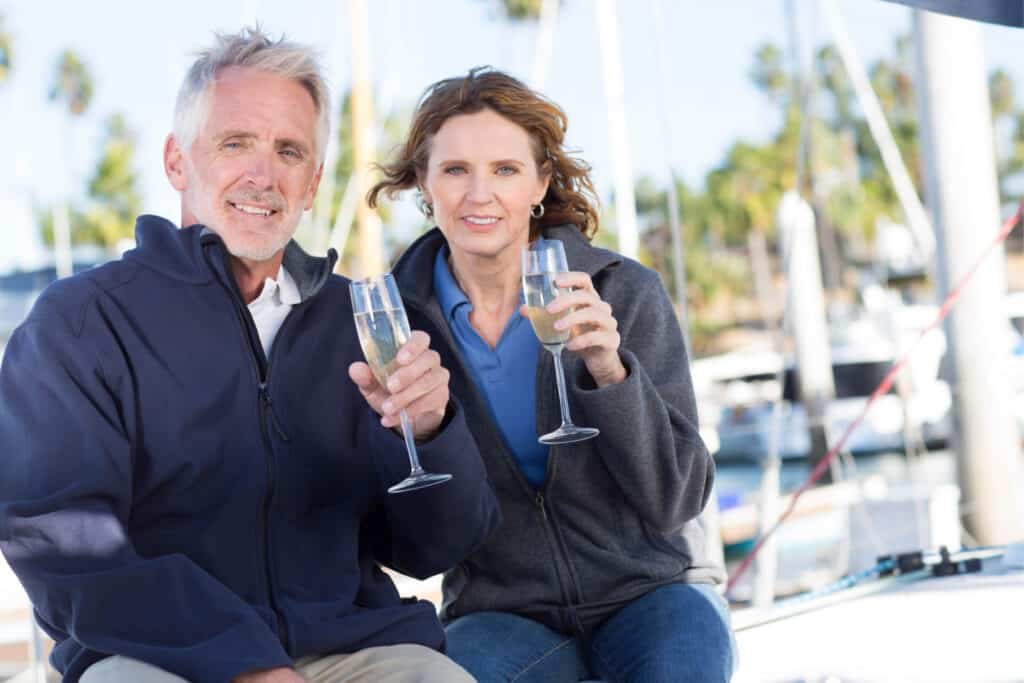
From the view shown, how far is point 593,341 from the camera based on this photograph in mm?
2699

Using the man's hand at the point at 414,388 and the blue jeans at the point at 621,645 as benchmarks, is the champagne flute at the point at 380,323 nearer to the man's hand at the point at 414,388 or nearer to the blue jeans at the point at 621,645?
the man's hand at the point at 414,388

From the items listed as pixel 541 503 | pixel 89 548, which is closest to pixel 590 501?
pixel 541 503

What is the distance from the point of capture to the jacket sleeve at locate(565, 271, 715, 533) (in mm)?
2842

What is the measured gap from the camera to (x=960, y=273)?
6.17m

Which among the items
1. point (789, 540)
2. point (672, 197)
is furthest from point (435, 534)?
point (789, 540)

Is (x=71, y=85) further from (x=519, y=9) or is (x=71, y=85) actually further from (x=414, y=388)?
(x=414, y=388)

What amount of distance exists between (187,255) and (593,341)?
84 centimetres

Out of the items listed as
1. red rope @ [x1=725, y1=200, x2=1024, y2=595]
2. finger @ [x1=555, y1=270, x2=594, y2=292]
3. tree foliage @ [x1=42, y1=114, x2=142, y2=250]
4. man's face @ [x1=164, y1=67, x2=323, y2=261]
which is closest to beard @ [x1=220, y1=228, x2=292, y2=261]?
man's face @ [x1=164, y1=67, x2=323, y2=261]

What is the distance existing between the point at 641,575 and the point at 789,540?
39.5 ft

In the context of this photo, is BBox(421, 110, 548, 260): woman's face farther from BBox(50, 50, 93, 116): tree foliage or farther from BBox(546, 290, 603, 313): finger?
BBox(50, 50, 93, 116): tree foliage

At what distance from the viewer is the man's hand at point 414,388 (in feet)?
7.91

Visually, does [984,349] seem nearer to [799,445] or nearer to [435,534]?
[435,534]

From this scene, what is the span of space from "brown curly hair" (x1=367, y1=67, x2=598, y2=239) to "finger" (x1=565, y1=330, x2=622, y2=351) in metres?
0.69

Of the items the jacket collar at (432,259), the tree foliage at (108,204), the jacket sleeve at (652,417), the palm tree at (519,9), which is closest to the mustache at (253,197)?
the jacket collar at (432,259)
